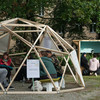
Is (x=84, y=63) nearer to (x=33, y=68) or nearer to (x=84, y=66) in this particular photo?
(x=84, y=66)

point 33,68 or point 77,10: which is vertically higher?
point 77,10

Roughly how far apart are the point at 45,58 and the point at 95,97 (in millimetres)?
2330

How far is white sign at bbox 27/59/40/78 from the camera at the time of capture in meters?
9.23

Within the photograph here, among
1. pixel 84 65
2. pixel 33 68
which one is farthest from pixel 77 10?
pixel 33 68

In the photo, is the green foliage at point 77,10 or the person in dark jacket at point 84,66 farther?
the green foliage at point 77,10

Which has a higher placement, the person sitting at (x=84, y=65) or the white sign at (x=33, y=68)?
the white sign at (x=33, y=68)

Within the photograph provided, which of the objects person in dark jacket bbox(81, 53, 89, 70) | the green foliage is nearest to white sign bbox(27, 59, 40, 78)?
person in dark jacket bbox(81, 53, 89, 70)

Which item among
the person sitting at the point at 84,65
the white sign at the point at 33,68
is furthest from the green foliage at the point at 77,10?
the white sign at the point at 33,68

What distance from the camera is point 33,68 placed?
9.27 meters

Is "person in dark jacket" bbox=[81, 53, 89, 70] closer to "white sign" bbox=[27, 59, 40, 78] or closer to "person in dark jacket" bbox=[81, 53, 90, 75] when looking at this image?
"person in dark jacket" bbox=[81, 53, 90, 75]

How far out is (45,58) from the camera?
9555 millimetres

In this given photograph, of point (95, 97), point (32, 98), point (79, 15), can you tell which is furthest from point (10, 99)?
point (79, 15)

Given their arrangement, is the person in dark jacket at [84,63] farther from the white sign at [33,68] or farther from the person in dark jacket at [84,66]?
the white sign at [33,68]

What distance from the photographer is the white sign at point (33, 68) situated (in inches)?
363
